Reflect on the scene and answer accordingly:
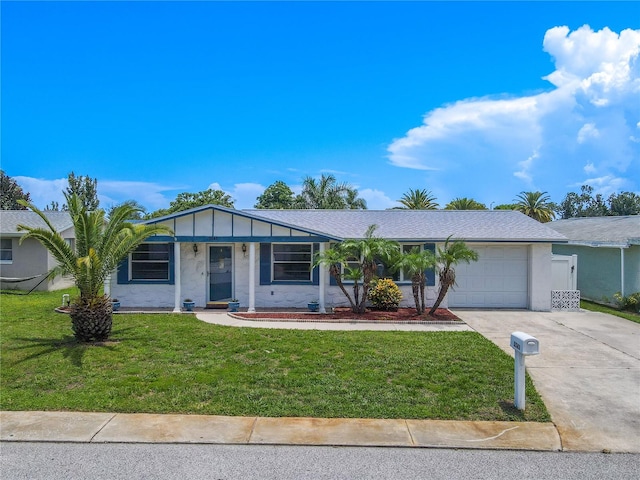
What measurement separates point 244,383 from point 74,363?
11.7 ft

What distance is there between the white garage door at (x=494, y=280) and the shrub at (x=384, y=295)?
2479mm

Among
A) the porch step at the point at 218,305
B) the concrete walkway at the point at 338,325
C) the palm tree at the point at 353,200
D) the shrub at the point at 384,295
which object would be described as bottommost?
the concrete walkway at the point at 338,325

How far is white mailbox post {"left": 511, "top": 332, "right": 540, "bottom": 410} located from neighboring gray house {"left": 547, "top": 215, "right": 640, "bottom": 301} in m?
11.6

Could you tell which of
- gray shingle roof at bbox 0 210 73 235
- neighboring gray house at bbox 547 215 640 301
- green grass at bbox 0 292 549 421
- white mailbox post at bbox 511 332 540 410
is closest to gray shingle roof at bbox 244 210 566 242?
neighboring gray house at bbox 547 215 640 301

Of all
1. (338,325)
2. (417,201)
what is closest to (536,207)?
(417,201)

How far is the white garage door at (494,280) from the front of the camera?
1524 cm

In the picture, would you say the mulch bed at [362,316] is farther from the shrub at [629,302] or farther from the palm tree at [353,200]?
the palm tree at [353,200]

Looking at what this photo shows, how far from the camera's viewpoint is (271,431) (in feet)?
18.3

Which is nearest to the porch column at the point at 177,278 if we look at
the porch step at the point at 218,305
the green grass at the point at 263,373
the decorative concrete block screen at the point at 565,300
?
the porch step at the point at 218,305

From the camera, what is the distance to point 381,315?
43.3ft

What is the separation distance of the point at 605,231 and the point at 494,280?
6.94 metres

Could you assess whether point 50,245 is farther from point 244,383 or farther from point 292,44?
point 292,44

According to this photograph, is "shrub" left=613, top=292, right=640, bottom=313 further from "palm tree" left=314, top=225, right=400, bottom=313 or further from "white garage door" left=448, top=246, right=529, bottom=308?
"palm tree" left=314, top=225, right=400, bottom=313

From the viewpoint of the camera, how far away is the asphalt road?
455 cm
